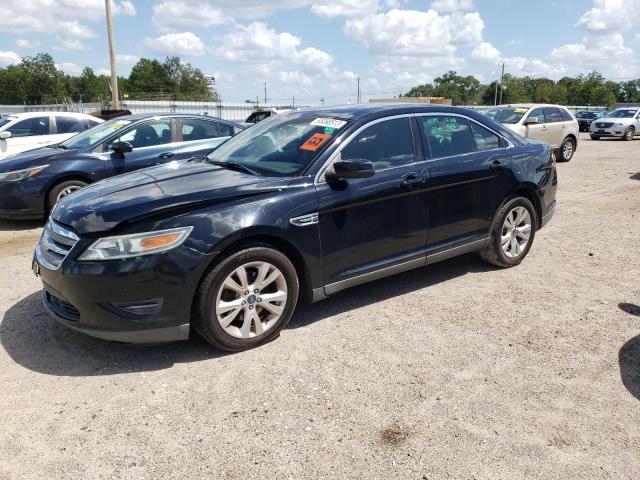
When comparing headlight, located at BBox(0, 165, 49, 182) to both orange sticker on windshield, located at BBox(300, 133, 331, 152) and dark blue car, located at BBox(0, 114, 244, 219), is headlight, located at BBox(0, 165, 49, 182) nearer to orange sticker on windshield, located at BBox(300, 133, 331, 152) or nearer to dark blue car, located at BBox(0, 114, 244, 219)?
dark blue car, located at BBox(0, 114, 244, 219)

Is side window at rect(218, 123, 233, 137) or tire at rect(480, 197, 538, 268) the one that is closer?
tire at rect(480, 197, 538, 268)

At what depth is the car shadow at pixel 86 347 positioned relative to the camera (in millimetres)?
3498

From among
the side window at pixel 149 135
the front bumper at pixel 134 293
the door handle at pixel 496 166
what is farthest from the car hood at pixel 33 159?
the door handle at pixel 496 166

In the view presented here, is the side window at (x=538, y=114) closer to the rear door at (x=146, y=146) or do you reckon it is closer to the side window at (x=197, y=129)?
the side window at (x=197, y=129)

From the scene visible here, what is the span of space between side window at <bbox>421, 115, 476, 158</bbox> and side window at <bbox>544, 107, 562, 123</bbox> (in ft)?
36.8

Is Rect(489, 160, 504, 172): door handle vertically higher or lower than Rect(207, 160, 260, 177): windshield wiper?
lower

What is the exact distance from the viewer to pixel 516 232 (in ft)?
17.6

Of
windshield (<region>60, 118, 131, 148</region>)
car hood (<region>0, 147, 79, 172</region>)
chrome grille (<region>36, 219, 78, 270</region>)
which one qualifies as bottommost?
chrome grille (<region>36, 219, 78, 270</region>)

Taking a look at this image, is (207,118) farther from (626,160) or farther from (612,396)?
(626,160)

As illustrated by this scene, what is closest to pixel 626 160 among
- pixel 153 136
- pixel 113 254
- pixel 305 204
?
pixel 153 136

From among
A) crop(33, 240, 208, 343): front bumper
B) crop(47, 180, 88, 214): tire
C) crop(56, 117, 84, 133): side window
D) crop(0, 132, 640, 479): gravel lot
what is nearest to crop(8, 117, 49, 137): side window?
crop(56, 117, 84, 133): side window

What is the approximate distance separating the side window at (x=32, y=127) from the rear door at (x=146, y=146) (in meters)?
3.85

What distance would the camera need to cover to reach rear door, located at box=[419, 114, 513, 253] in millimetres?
4555

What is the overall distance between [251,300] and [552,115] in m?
13.9
